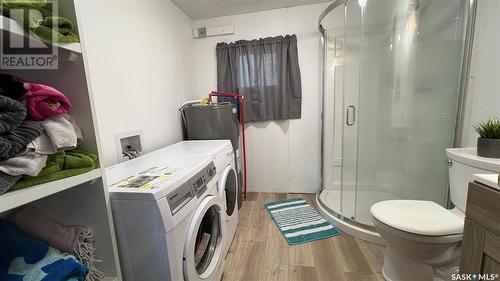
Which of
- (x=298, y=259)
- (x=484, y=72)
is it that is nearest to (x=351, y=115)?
(x=484, y=72)

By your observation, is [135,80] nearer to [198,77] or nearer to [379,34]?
[198,77]

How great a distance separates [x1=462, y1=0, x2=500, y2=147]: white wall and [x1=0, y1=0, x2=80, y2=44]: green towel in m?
2.21

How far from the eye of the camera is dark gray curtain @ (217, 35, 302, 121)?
2.29m

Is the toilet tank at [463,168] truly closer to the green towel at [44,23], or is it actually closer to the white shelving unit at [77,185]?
the white shelving unit at [77,185]

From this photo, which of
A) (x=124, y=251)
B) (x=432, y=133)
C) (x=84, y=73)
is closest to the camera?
(x=84, y=73)

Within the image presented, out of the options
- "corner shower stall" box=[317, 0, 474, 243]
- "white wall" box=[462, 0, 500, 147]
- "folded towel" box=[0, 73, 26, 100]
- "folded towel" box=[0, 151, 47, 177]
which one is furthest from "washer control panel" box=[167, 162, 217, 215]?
"white wall" box=[462, 0, 500, 147]

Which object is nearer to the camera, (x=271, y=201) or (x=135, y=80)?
(x=135, y=80)

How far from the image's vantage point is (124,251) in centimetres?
79

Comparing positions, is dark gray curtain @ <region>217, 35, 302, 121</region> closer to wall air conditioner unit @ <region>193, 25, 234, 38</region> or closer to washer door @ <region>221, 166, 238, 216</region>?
wall air conditioner unit @ <region>193, 25, 234, 38</region>

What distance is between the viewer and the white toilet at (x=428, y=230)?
3.53ft

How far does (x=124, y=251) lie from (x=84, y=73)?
0.66m

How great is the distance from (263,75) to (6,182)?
2198 mm

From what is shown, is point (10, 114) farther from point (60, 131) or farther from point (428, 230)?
point (428, 230)

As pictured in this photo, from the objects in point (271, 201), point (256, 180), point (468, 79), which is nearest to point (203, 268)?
point (271, 201)
